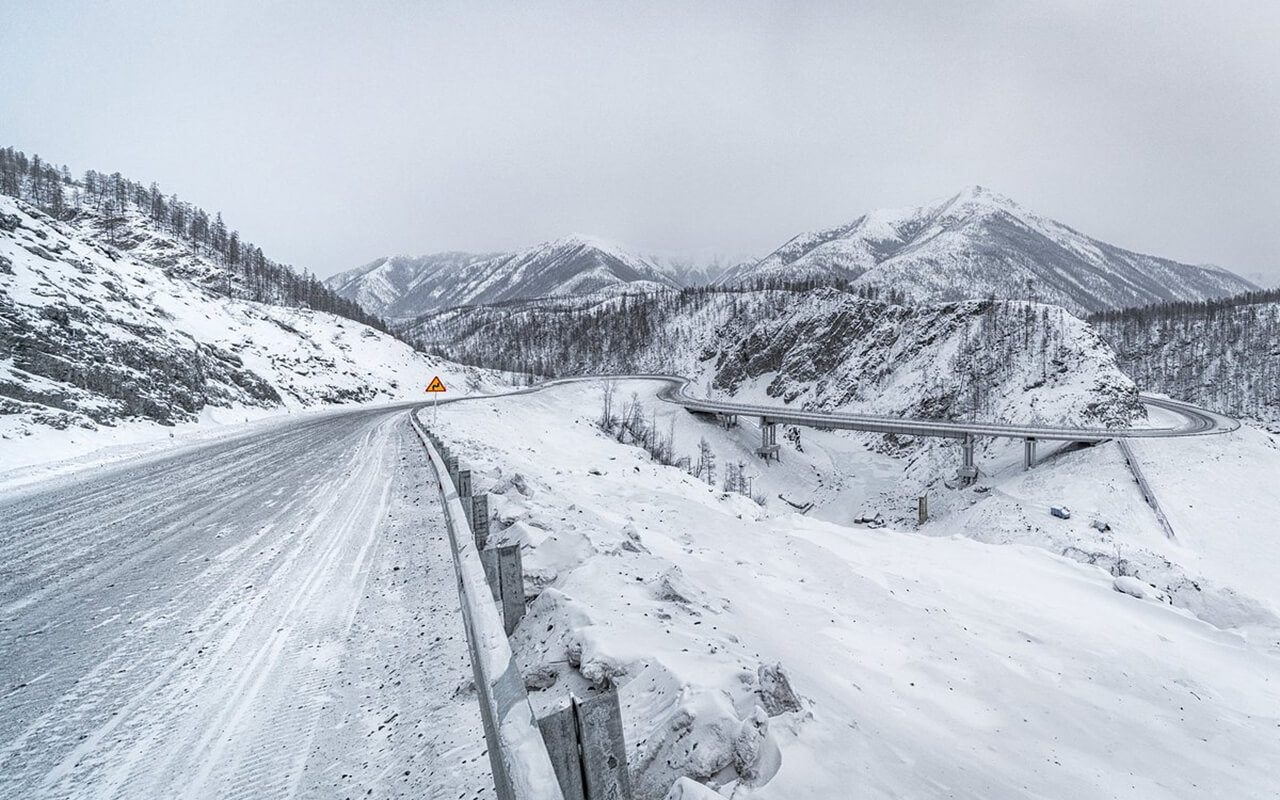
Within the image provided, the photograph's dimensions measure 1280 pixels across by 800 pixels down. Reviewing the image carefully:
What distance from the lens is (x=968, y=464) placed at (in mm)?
44156

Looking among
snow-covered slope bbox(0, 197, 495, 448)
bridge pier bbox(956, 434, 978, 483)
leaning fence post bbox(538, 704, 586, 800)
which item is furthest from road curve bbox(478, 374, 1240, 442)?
leaning fence post bbox(538, 704, 586, 800)

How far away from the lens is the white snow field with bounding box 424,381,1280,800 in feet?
13.4

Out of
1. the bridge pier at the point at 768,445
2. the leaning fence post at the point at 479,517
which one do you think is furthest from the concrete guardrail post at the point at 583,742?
the bridge pier at the point at 768,445

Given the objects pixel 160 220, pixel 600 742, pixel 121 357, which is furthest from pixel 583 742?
pixel 160 220

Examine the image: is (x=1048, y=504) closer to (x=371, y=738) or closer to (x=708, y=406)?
(x=708, y=406)

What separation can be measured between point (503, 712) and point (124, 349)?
117 feet

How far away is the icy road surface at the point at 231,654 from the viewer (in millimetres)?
3352

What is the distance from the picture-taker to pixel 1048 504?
3359 cm

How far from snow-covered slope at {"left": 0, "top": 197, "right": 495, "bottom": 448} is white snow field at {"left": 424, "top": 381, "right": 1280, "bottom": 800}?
16054mm

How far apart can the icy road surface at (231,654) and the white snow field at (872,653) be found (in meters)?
1.11

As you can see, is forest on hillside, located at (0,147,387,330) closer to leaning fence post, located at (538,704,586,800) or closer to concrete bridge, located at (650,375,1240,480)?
concrete bridge, located at (650,375,1240,480)

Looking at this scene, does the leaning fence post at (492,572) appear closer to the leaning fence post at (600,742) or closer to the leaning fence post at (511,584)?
the leaning fence post at (511,584)

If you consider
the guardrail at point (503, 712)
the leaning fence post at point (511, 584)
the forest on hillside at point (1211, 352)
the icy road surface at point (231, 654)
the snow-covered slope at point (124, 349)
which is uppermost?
the forest on hillside at point (1211, 352)

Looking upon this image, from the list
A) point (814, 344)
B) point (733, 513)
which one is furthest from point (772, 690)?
point (814, 344)
